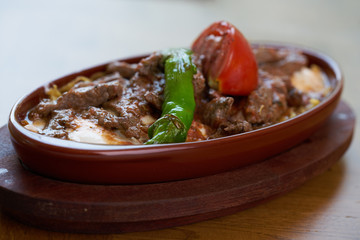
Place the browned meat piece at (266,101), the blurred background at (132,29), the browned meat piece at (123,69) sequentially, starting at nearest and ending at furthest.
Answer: the browned meat piece at (266,101)
the browned meat piece at (123,69)
the blurred background at (132,29)

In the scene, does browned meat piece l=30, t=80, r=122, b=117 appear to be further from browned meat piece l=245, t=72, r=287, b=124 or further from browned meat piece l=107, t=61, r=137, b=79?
browned meat piece l=245, t=72, r=287, b=124

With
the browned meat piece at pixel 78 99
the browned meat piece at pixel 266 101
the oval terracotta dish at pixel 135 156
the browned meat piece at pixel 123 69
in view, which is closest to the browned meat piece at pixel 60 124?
the browned meat piece at pixel 78 99

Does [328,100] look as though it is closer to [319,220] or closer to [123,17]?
[319,220]

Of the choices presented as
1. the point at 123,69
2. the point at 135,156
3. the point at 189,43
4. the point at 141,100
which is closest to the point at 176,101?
the point at 141,100

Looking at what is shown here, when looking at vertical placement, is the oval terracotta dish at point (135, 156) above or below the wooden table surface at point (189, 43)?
above

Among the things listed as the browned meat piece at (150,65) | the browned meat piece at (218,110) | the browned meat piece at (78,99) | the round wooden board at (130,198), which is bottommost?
the round wooden board at (130,198)

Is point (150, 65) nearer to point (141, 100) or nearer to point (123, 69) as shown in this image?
point (141, 100)

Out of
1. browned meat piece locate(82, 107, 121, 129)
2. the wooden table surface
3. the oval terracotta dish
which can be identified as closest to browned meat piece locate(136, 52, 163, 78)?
browned meat piece locate(82, 107, 121, 129)

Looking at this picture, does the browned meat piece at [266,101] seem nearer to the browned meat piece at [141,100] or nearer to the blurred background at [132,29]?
the browned meat piece at [141,100]
